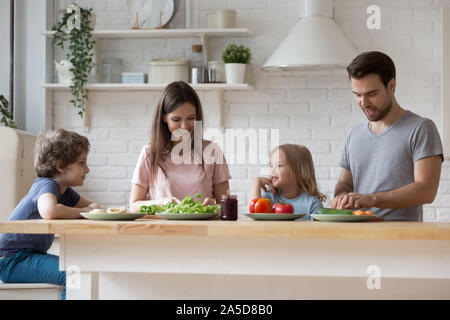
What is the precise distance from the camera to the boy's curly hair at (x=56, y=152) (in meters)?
2.40

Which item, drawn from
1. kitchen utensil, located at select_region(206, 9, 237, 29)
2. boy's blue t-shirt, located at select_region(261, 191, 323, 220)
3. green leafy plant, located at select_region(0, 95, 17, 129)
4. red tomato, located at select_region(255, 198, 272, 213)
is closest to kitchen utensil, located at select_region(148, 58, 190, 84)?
kitchen utensil, located at select_region(206, 9, 237, 29)

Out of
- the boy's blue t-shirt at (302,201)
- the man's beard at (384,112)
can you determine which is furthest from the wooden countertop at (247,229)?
the boy's blue t-shirt at (302,201)

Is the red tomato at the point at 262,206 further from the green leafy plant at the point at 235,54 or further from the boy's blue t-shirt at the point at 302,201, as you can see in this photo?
the green leafy plant at the point at 235,54

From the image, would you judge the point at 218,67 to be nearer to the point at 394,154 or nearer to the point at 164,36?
the point at 164,36

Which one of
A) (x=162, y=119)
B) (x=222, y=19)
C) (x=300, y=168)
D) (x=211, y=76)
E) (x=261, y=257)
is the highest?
(x=222, y=19)

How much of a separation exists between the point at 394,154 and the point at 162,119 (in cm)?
95

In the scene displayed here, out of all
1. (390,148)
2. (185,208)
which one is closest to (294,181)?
(390,148)

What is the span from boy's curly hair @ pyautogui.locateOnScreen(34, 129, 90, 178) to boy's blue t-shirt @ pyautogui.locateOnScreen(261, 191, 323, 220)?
83cm

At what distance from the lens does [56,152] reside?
2.40 m

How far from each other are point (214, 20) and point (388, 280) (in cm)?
230

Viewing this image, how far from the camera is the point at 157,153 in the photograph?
2596 millimetres

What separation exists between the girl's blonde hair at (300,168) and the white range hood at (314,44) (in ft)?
2.87

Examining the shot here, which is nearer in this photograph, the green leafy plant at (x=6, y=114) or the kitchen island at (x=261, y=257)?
the kitchen island at (x=261, y=257)

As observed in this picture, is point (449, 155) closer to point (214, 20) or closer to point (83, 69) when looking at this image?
point (214, 20)
